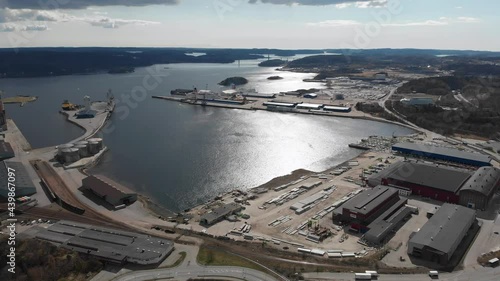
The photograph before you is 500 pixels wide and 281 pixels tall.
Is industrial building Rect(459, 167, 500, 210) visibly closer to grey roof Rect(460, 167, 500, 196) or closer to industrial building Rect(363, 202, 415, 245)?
grey roof Rect(460, 167, 500, 196)

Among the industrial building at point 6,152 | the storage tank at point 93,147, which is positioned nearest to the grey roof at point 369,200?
the storage tank at point 93,147

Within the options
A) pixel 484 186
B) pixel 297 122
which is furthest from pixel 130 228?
pixel 297 122

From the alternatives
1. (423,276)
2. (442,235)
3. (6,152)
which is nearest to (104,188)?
(6,152)

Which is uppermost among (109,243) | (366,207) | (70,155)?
(366,207)

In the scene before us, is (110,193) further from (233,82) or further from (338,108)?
(233,82)

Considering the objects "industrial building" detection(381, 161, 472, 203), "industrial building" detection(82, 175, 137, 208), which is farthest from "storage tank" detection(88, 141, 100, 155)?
"industrial building" detection(381, 161, 472, 203)

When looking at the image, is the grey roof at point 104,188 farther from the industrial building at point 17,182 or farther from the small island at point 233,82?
the small island at point 233,82
